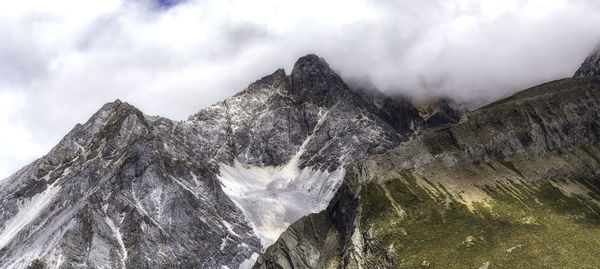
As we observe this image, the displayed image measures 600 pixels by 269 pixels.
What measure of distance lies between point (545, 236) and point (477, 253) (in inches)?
798

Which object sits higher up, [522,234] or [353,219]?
[353,219]

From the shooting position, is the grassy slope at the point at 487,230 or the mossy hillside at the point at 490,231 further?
the grassy slope at the point at 487,230

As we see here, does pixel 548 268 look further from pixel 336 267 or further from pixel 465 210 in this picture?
pixel 336 267

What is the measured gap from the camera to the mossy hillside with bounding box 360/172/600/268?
150750 mm

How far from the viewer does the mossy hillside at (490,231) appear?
150750 mm

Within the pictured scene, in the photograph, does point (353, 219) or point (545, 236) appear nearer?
point (545, 236)

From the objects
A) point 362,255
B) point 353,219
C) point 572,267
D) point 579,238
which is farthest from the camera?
point 353,219

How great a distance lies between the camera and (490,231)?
170 meters

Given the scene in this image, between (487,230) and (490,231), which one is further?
(487,230)

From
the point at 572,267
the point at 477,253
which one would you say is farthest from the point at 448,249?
the point at 572,267

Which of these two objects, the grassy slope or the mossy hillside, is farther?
the grassy slope

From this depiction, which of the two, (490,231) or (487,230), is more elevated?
(487,230)

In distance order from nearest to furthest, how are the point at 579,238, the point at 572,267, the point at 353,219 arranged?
the point at 572,267 < the point at 579,238 < the point at 353,219

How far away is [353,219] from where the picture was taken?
19875cm
